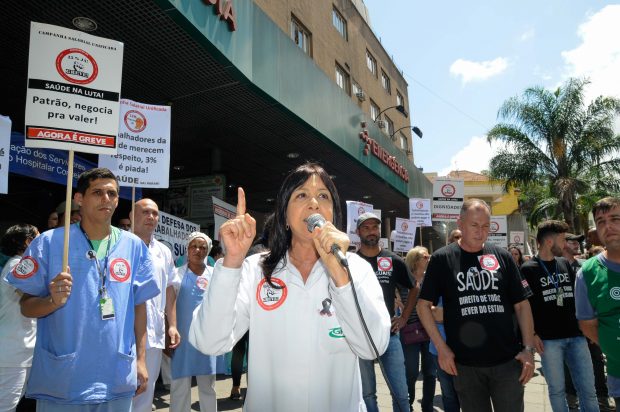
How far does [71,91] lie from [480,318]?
148 inches

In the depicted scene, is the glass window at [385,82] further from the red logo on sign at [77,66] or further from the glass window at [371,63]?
the red logo on sign at [77,66]

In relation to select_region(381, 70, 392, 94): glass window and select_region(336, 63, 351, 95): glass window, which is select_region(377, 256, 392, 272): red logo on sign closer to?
select_region(336, 63, 351, 95): glass window

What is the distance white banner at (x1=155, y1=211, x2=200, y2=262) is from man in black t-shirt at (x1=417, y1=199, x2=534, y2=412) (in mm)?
4465

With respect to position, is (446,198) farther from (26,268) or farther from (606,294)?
(26,268)

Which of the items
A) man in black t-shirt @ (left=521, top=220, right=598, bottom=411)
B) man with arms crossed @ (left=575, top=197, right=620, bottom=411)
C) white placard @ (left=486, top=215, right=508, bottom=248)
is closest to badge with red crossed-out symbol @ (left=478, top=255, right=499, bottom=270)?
man with arms crossed @ (left=575, top=197, right=620, bottom=411)

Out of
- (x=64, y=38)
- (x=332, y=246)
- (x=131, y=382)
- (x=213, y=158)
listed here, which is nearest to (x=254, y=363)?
(x=332, y=246)

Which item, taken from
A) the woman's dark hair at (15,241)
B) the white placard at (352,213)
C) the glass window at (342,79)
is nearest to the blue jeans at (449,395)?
the woman's dark hair at (15,241)

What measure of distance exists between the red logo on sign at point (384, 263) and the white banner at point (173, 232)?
3389mm

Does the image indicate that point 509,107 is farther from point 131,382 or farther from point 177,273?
point 131,382

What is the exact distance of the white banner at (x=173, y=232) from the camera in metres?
7.14

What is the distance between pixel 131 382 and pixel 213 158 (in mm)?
9263

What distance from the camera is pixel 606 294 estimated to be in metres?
3.63

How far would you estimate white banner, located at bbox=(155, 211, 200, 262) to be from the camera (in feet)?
23.4

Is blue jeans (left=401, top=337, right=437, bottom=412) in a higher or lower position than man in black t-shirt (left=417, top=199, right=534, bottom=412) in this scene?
lower
